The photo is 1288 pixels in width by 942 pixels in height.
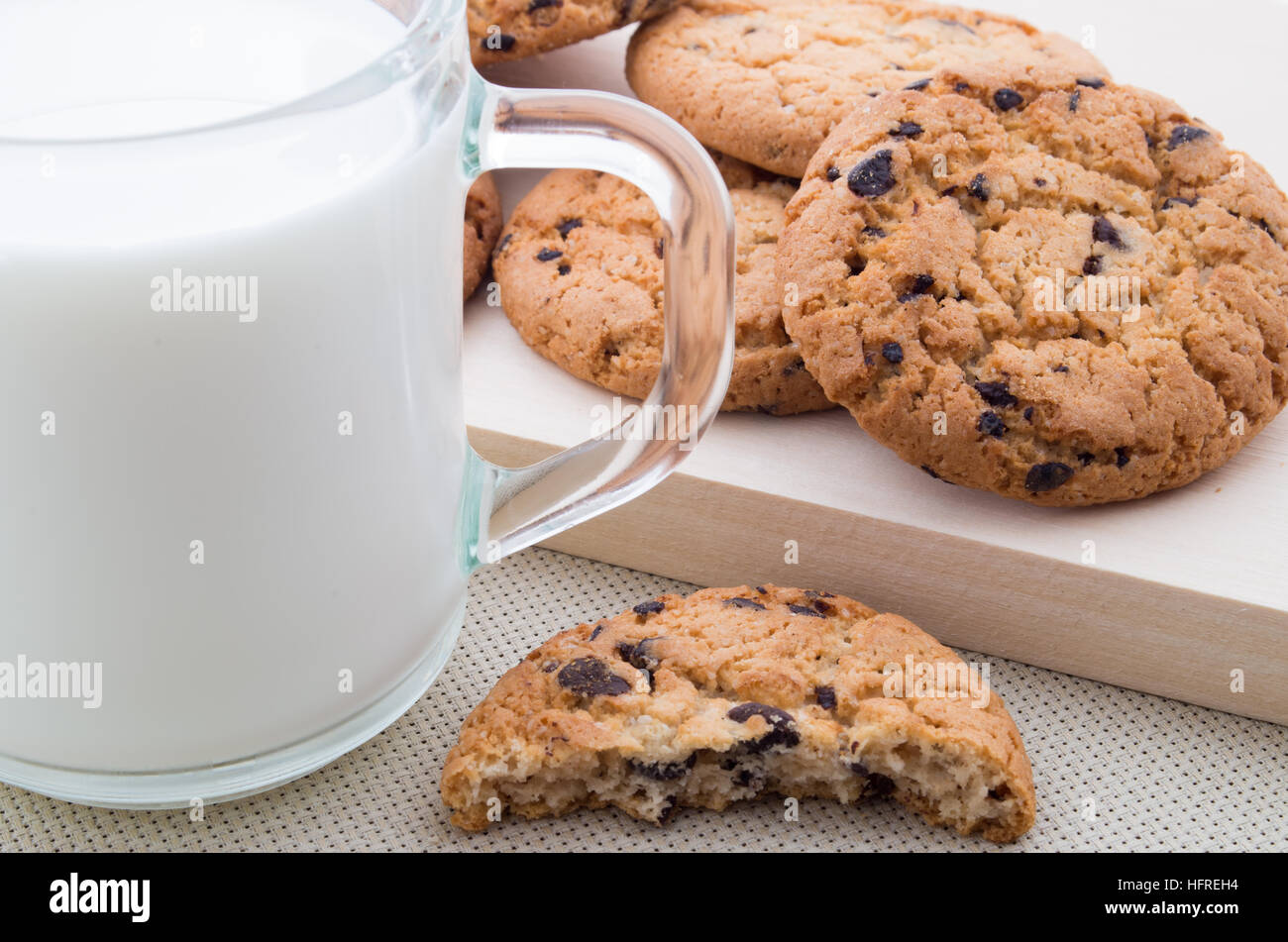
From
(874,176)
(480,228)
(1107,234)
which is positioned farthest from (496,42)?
(1107,234)

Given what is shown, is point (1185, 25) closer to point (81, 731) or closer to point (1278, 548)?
point (1278, 548)

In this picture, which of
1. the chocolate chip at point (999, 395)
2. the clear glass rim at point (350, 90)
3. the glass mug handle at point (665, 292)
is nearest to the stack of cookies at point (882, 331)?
the chocolate chip at point (999, 395)

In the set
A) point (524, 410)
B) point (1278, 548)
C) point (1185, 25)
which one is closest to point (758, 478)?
point (524, 410)

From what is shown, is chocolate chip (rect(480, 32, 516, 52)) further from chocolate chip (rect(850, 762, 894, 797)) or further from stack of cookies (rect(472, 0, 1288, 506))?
chocolate chip (rect(850, 762, 894, 797))

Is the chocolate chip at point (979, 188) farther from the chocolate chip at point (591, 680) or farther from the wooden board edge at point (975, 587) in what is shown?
the chocolate chip at point (591, 680)

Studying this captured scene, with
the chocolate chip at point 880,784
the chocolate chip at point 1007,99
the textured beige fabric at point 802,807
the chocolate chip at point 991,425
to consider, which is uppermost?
the chocolate chip at point 1007,99

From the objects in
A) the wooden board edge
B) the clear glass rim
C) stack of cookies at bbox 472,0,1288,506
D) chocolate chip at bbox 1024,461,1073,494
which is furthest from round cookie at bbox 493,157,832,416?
the clear glass rim

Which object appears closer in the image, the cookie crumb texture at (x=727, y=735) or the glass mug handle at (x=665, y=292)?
the glass mug handle at (x=665, y=292)
